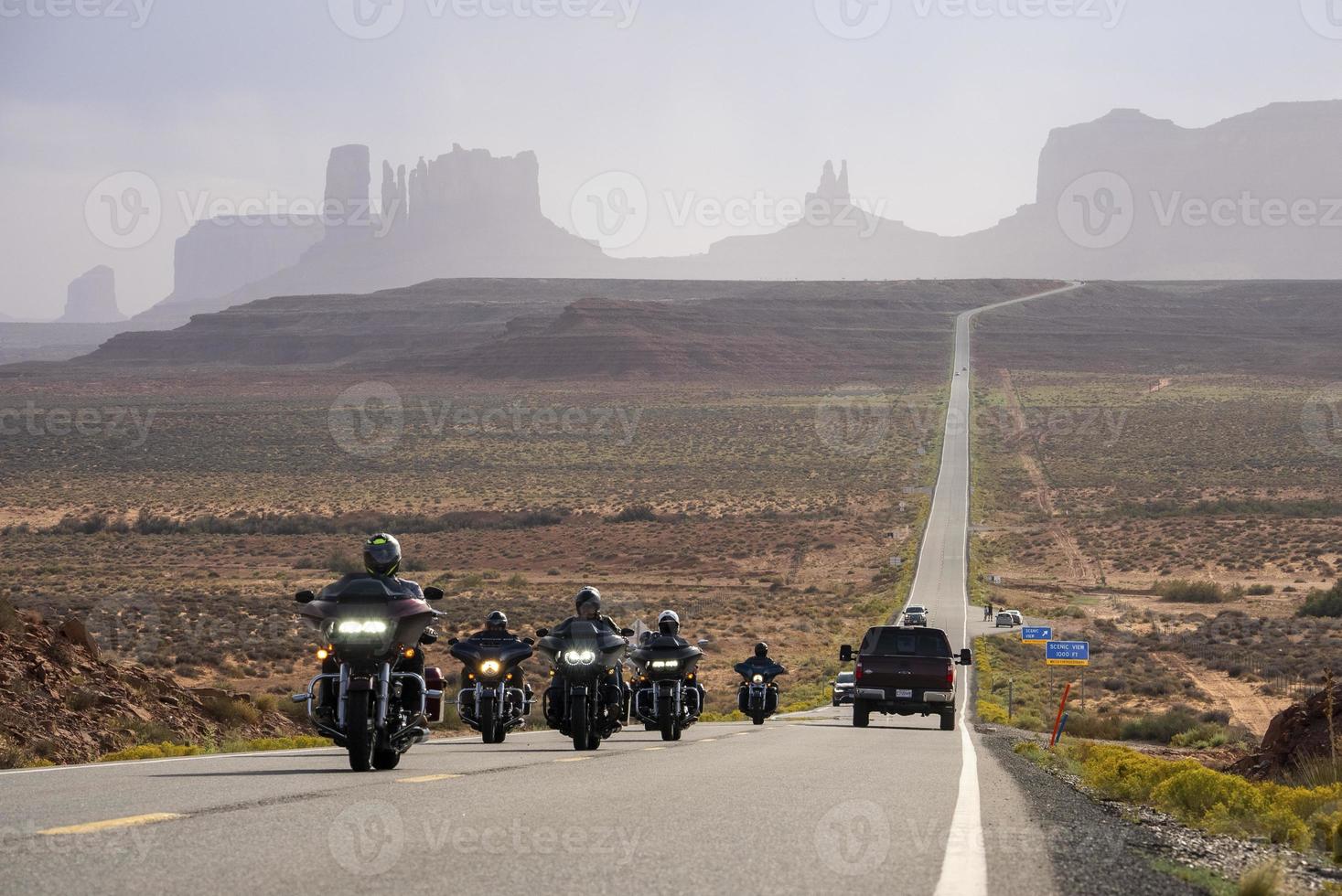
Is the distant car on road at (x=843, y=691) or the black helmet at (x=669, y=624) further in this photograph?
the distant car on road at (x=843, y=691)

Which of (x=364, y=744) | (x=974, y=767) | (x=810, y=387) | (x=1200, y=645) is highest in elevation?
(x=810, y=387)

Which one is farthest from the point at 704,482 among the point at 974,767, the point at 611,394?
the point at 974,767

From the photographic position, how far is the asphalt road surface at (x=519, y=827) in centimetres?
626

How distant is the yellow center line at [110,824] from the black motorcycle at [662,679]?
404 inches

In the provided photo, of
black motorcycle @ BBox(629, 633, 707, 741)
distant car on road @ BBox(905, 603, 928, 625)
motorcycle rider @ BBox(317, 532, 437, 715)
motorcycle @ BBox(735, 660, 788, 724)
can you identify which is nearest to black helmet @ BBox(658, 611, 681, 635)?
black motorcycle @ BBox(629, 633, 707, 741)

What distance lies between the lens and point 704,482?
92000 millimetres

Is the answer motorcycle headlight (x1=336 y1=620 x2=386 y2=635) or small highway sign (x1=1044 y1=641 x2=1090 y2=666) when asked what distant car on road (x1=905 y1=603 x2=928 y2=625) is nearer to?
small highway sign (x1=1044 y1=641 x2=1090 y2=666)

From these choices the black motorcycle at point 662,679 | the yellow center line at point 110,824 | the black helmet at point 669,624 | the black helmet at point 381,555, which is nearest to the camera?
the yellow center line at point 110,824

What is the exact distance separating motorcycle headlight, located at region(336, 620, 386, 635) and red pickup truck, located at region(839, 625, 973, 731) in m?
13.3

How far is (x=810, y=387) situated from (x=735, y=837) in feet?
472

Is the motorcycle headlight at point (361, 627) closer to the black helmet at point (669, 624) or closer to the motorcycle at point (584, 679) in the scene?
the motorcycle at point (584, 679)

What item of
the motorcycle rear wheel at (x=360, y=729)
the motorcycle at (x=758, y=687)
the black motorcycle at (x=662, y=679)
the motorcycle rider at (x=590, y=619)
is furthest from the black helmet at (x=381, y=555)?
the motorcycle at (x=758, y=687)

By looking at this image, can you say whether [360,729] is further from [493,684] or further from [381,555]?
[493,684]

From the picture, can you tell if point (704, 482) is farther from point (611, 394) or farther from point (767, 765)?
point (767, 765)
